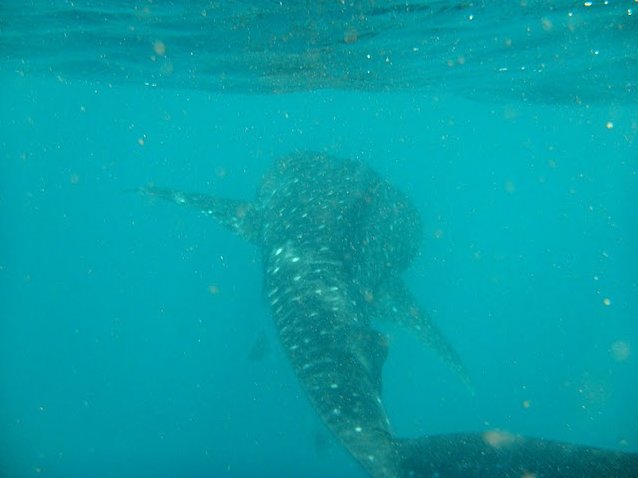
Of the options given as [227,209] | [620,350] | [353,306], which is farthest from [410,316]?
[620,350]

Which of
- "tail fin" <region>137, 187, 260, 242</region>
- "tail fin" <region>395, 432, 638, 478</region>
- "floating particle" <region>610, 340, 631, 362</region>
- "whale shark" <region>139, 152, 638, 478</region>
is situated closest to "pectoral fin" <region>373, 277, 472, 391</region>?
"whale shark" <region>139, 152, 638, 478</region>

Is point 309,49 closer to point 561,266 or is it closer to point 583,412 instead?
point 583,412

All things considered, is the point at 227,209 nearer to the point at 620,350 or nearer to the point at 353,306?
the point at 353,306

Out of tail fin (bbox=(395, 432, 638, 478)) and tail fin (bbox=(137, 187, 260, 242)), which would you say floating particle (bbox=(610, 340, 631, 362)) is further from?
tail fin (bbox=(395, 432, 638, 478))

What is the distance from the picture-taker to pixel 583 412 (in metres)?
25.9

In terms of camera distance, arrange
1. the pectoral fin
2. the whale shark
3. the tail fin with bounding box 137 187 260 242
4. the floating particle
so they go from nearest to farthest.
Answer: the whale shark, the pectoral fin, the tail fin with bounding box 137 187 260 242, the floating particle

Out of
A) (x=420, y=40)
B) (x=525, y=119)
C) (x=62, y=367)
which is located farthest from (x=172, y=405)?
(x=525, y=119)

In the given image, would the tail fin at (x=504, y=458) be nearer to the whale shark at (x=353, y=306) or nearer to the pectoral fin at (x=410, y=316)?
the whale shark at (x=353, y=306)

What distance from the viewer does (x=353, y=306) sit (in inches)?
258

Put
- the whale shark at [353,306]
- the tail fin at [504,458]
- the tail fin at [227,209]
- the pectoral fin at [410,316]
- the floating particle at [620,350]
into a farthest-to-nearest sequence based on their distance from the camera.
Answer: the floating particle at [620,350] < the tail fin at [227,209] < the pectoral fin at [410,316] < the whale shark at [353,306] < the tail fin at [504,458]

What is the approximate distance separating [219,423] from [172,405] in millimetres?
3231

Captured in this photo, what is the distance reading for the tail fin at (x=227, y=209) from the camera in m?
10.6

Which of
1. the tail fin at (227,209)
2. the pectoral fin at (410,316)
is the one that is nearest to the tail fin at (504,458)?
the pectoral fin at (410,316)

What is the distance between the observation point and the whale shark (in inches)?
149
